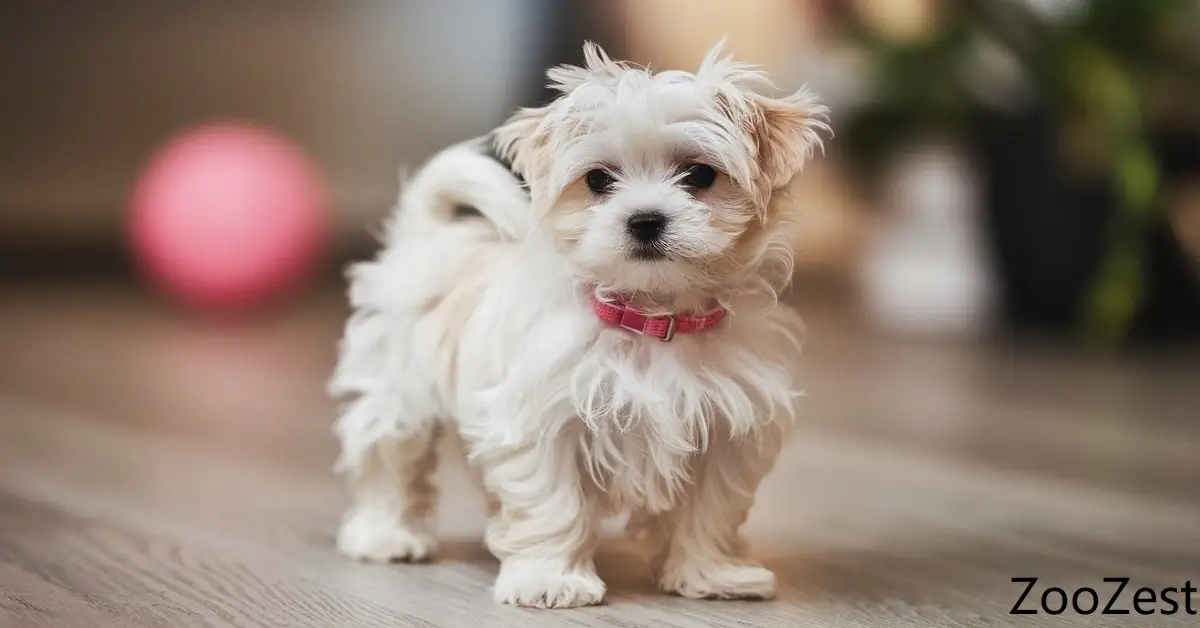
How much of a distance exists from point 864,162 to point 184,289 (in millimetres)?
2858

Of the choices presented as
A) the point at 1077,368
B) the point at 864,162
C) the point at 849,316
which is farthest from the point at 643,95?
the point at 849,316

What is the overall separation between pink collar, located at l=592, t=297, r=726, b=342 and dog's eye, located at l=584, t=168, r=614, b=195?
135 millimetres

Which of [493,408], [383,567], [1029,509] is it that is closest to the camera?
[493,408]

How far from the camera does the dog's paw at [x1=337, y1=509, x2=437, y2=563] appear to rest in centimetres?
181

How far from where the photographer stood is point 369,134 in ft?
20.5

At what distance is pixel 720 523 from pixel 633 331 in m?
0.28

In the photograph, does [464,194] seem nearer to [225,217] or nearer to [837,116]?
[225,217]

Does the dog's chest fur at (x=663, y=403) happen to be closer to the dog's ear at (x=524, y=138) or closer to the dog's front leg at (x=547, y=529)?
the dog's front leg at (x=547, y=529)

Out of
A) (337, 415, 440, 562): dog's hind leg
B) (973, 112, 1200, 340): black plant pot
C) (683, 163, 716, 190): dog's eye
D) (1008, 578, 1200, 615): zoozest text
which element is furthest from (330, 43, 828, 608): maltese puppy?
(973, 112, 1200, 340): black plant pot

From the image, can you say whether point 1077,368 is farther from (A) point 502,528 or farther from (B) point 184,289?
(B) point 184,289

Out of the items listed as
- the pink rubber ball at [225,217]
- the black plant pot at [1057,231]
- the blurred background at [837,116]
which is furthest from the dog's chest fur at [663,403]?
the pink rubber ball at [225,217]

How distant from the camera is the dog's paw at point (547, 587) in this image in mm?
1564

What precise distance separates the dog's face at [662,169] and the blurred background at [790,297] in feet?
0.44

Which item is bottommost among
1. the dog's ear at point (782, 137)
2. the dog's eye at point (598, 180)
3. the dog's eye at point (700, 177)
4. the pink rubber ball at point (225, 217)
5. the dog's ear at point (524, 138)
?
the dog's eye at point (598, 180)
